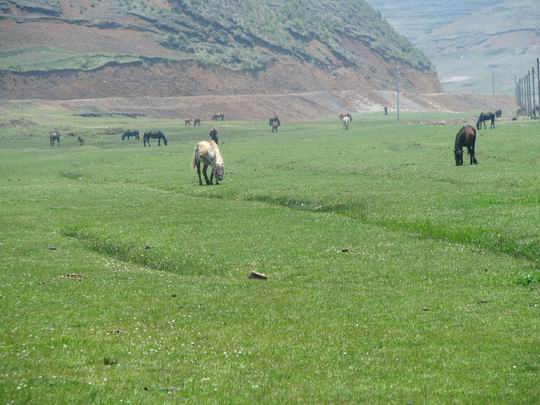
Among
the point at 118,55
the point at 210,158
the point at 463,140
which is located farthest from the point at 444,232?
the point at 118,55

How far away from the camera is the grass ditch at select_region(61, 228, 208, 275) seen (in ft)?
84.2

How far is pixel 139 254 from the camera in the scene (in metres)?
27.7

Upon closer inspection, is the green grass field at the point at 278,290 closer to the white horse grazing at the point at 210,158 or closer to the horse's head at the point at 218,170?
the white horse grazing at the point at 210,158

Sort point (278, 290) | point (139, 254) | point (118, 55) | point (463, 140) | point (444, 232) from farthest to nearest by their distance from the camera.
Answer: point (118, 55), point (463, 140), point (444, 232), point (139, 254), point (278, 290)

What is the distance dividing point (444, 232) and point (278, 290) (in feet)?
26.3

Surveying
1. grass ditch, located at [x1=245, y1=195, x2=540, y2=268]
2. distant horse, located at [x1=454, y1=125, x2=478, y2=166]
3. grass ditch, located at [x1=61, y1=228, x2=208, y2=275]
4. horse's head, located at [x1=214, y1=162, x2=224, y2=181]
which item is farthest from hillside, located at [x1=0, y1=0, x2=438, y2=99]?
grass ditch, located at [x1=61, y1=228, x2=208, y2=275]

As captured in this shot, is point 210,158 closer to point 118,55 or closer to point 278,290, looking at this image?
point 278,290

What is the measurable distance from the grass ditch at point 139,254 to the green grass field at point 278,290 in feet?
0.22

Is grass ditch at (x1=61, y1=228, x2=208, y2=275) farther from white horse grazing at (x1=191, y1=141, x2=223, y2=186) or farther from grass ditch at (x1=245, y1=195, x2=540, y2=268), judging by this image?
white horse grazing at (x1=191, y1=141, x2=223, y2=186)

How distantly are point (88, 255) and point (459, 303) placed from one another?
1204cm

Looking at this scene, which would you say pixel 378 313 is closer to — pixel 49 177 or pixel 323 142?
pixel 49 177

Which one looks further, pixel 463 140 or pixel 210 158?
pixel 463 140

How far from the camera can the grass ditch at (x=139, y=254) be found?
1011 inches

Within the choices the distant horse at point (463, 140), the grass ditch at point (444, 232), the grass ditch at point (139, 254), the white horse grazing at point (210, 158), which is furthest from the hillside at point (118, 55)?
the grass ditch at point (139, 254)
